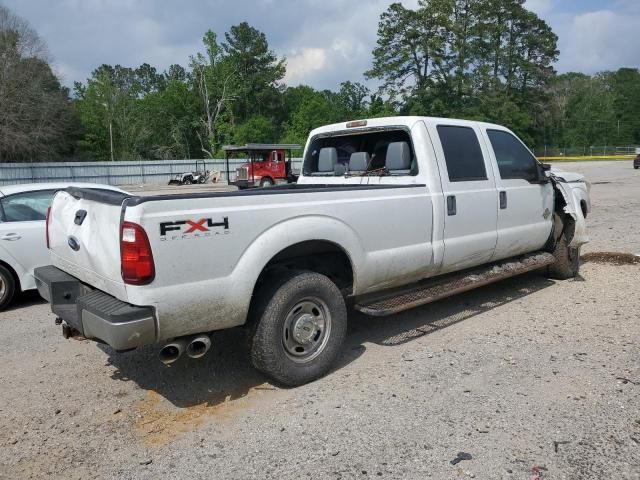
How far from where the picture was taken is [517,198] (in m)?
6.03

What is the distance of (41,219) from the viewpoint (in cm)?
668

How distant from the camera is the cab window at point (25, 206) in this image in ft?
21.6

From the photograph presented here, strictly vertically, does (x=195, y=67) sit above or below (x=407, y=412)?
above

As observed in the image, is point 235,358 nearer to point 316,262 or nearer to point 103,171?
point 316,262

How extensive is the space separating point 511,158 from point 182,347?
4322 millimetres

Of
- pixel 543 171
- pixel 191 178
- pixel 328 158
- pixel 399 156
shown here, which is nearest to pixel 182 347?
pixel 399 156

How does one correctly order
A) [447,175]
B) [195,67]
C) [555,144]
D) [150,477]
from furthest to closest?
[555,144], [195,67], [447,175], [150,477]

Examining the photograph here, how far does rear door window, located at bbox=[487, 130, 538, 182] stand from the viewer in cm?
596

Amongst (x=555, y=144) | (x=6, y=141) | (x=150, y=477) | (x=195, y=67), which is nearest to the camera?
(x=150, y=477)

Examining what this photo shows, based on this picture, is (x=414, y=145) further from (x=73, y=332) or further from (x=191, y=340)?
(x=73, y=332)

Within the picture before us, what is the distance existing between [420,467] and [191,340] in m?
1.66

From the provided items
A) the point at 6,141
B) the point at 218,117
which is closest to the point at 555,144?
the point at 218,117

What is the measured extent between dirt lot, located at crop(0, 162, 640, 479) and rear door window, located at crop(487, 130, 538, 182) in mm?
1611

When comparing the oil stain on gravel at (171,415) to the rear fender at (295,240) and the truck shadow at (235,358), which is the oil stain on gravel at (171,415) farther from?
the rear fender at (295,240)
